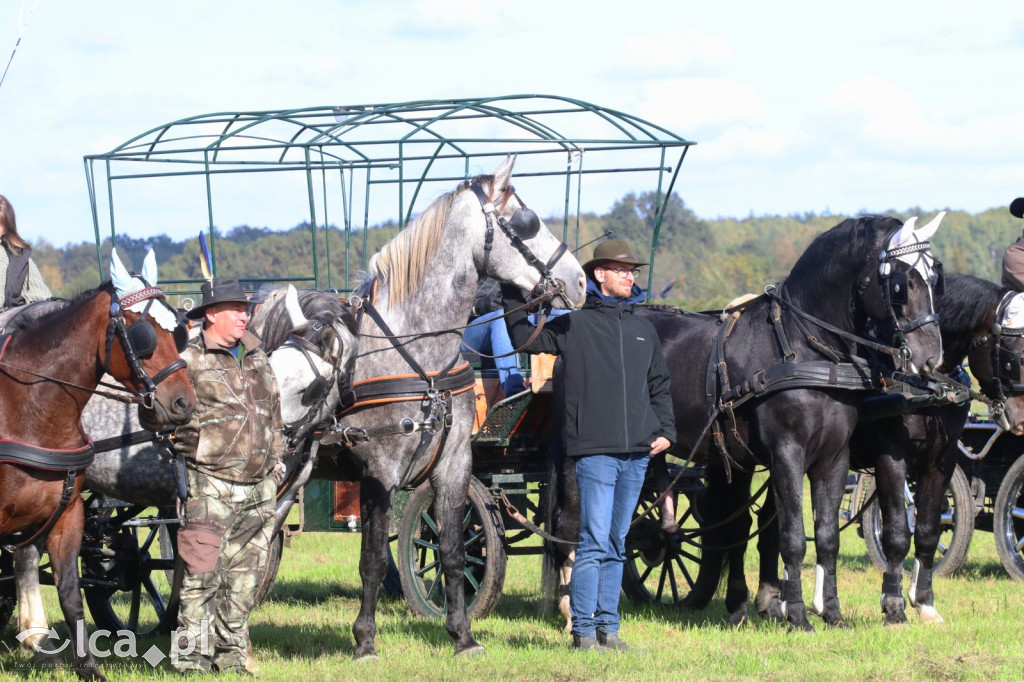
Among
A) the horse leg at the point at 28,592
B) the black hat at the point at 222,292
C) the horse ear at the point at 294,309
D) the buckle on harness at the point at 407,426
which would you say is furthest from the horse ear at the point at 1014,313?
the horse leg at the point at 28,592

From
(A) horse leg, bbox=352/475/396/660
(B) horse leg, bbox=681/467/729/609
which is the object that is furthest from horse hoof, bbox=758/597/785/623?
(A) horse leg, bbox=352/475/396/660

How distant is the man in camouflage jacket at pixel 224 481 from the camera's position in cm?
514

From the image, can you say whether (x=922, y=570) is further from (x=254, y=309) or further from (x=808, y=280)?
(x=254, y=309)

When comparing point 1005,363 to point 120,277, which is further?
point 1005,363

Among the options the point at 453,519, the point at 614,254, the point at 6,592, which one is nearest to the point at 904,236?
the point at 614,254

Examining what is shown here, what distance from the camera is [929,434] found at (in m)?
7.24

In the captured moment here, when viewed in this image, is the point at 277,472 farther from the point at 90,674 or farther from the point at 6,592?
the point at 6,592

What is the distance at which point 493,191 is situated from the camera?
20.2ft

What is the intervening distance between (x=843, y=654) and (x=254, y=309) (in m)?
3.55

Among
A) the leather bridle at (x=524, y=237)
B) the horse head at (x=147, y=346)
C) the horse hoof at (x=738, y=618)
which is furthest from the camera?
the horse hoof at (x=738, y=618)

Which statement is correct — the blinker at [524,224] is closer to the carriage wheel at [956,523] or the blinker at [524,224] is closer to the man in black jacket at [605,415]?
the man in black jacket at [605,415]

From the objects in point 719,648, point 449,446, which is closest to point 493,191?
point 449,446

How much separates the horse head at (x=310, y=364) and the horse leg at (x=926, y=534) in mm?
3731

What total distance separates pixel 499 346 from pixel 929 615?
314 cm
